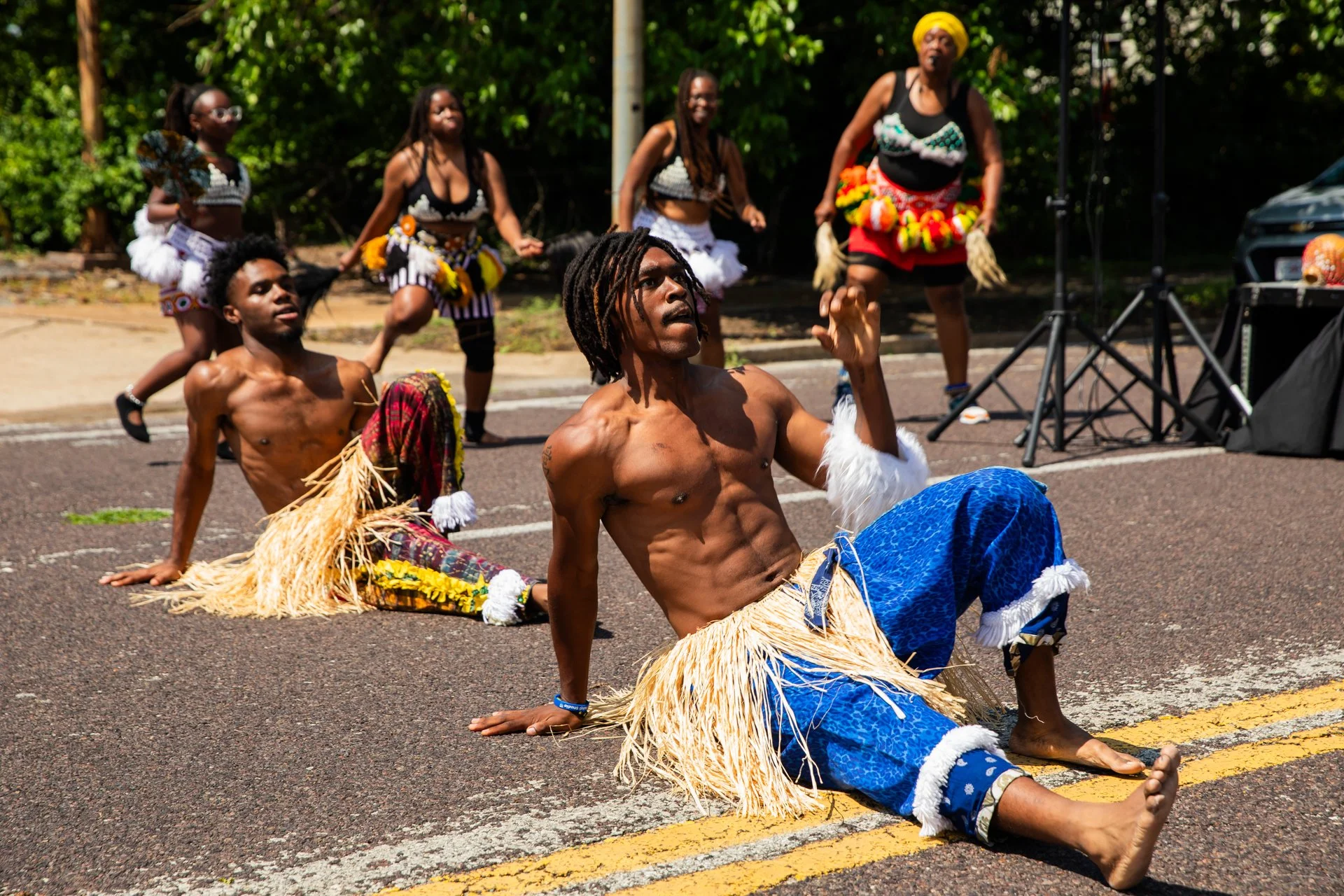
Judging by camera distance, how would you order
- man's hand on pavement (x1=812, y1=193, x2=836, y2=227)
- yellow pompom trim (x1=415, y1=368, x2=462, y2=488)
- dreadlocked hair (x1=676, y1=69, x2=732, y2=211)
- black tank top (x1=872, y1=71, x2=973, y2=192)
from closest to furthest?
1. yellow pompom trim (x1=415, y1=368, x2=462, y2=488)
2. black tank top (x1=872, y1=71, x2=973, y2=192)
3. dreadlocked hair (x1=676, y1=69, x2=732, y2=211)
4. man's hand on pavement (x1=812, y1=193, x2=836, y2=227)

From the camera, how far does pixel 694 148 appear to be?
8602 millimetres

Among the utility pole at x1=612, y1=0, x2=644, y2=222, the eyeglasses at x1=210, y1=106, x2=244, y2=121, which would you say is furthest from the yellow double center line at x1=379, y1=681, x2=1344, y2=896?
the utility pole at x1=612, y1=0, x2=644, y2=222

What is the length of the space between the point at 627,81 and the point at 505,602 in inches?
282

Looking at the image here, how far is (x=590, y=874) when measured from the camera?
2873mm

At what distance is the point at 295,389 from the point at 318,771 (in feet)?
6.76

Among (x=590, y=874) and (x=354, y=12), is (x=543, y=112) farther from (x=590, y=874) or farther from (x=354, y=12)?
(x=590, y=874)

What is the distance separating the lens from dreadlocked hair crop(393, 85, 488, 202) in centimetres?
813

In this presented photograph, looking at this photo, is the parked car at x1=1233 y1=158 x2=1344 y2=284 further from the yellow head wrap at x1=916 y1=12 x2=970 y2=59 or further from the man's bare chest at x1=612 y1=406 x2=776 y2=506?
the man's bare chest at x1=612 y1=406 x2=776 y2=506

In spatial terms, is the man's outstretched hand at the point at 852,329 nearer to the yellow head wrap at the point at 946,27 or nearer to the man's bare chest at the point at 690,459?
the man's bare chest at the point at 690,459

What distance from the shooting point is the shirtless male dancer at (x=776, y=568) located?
317 cm

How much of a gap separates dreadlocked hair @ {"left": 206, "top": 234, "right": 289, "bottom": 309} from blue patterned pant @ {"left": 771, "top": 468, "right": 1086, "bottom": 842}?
298cm

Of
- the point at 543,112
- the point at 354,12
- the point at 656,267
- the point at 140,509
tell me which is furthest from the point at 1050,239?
the point at 656,267

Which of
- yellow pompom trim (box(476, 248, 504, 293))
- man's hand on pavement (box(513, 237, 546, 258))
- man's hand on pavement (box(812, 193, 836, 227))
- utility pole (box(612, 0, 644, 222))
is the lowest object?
yellow pompom trim (box(476, 248, 504, 293))

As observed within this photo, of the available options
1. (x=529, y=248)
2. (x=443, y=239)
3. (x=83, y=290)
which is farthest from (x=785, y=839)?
(x=83, y=290)
